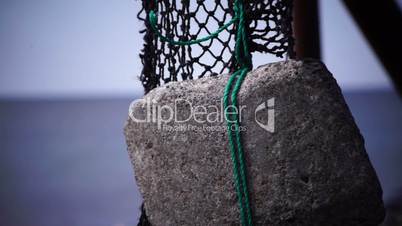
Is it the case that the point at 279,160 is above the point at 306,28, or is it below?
below

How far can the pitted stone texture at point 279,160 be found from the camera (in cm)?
56

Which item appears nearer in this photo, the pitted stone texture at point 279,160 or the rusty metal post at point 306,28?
the pitted stone texture at point 279,160

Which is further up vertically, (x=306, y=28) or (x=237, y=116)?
(x=306, y=28)

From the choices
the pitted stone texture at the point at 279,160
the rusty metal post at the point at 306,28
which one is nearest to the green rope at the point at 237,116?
the pitted stone texture at the point at 279,160

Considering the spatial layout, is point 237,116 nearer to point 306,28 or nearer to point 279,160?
point 279,160

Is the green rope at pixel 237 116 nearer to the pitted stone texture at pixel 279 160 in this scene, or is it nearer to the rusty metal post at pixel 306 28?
the pitted stone texture at pixel 279 160

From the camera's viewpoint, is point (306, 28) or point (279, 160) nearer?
point (279, 160)

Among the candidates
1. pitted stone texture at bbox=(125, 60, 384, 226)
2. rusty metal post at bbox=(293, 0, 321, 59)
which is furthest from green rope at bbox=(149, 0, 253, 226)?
rusty metal post at bbox=(293, 0, 321, 59)

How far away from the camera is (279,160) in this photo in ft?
1.96

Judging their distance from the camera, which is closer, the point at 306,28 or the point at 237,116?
the point at 237,116

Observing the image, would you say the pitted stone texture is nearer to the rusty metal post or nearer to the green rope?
the green rope

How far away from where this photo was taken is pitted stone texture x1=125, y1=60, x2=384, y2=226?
56 centimetres

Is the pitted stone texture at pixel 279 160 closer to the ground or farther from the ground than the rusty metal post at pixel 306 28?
closer to the ground

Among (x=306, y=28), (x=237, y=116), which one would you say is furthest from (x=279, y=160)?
(x=306, y=28)
